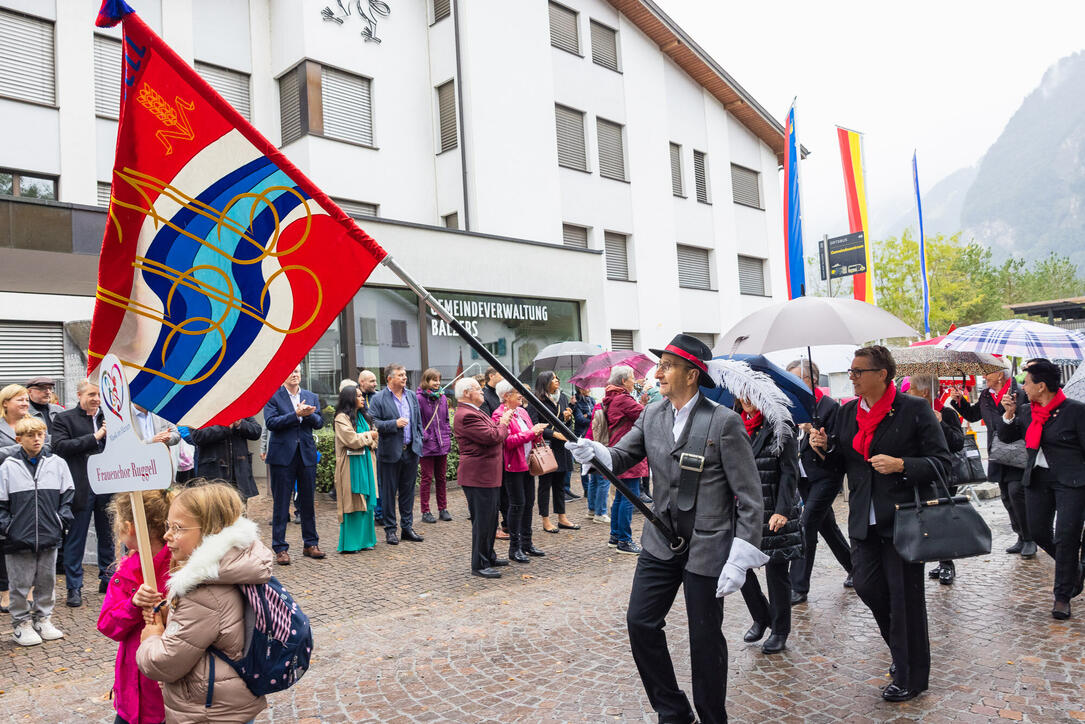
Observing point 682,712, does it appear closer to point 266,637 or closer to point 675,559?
point 675,559

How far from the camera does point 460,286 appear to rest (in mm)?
17281

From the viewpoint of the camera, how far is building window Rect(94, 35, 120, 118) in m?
16.0

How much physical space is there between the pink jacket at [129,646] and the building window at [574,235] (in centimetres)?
1972

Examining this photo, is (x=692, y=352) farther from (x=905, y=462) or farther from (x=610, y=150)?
(x=610, y=150)

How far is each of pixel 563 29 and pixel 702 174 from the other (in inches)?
282

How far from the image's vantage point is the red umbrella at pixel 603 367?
1301 cm

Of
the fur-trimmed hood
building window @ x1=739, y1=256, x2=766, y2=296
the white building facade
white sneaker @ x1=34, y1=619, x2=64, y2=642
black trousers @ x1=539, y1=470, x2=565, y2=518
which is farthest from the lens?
building window @ x1=739, y1=256, x2=766, y2=296

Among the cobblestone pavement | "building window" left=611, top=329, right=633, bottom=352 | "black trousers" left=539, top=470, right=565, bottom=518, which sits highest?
"building window" left=611, top=329, right=633, bottom=352

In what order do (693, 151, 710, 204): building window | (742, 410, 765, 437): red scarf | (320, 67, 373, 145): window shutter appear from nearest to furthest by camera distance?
(742, 410, 765, 437): red scarf < (320, 67, 373, 145): window shutter < (693, 151, 710, 204): building window

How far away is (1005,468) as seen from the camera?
784 centimetres

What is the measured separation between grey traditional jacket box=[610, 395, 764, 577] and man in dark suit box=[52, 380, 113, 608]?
5.44 m

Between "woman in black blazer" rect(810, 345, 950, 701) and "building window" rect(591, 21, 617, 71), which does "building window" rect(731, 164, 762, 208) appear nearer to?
"building window" rect(591, 21, 617, 71)

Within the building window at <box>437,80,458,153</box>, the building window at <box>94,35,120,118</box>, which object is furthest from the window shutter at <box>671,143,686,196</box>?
the building window at <box>94,35,120,118</box>

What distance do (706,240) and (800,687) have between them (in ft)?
75.5
